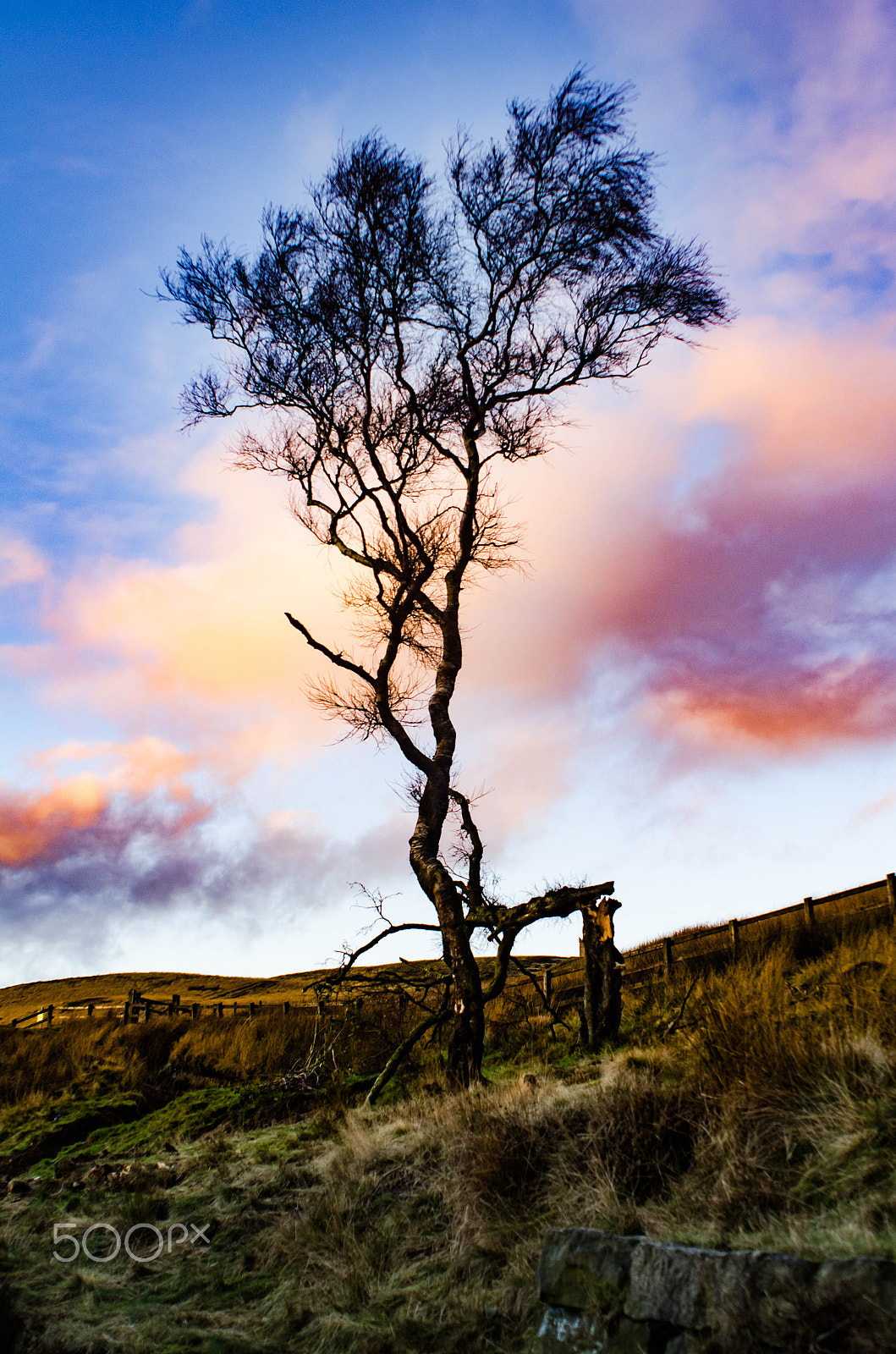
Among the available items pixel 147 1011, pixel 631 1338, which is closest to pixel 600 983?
pixel 631 1338

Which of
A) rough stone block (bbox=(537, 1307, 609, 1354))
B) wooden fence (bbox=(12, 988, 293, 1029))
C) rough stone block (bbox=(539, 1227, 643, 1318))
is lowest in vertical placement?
rough stone block (bbox=(537, 1307, 609, 1354))

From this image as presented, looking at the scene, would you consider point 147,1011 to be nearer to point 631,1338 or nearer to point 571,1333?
point 571,1333

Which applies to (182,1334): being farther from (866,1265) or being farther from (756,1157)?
(866,1265)

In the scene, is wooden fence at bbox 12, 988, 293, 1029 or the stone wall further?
wooden fence at bbox 12, 988, 293, 1029

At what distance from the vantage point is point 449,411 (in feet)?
41.1

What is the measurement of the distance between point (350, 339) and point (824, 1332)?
492 inches

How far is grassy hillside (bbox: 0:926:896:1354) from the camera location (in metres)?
4.32

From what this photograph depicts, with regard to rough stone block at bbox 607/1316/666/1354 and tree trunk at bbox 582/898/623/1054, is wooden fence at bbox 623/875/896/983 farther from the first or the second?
rough stone block at bbox 607/1316/666/1354

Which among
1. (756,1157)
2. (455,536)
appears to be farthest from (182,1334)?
(455,536)

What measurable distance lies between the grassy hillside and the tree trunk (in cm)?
47

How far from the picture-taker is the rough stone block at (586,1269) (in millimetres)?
3867

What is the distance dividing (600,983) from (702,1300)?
19.3ft
